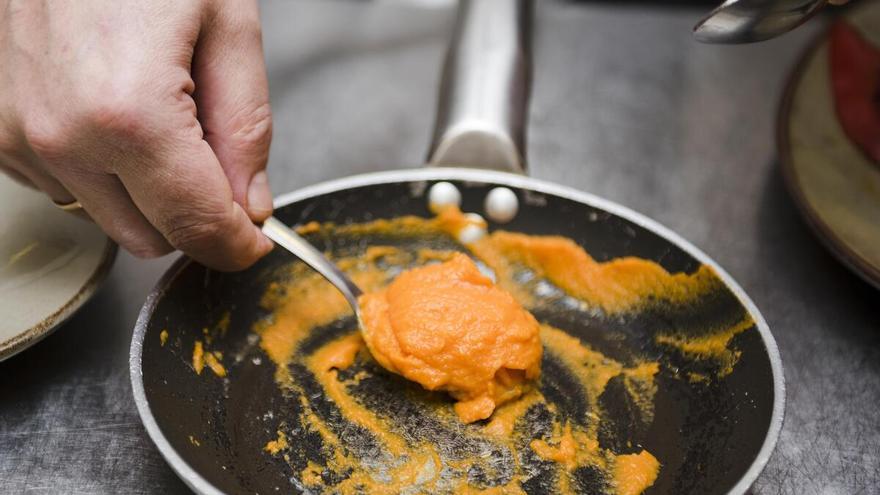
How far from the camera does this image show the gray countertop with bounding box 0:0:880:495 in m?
1.02

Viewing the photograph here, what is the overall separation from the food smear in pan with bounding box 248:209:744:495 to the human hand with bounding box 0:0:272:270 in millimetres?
191

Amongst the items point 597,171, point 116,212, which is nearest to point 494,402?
point 116,212

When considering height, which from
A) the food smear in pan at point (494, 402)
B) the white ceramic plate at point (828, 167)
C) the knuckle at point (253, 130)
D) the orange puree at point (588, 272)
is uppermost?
the knuckle at point (253, 130)

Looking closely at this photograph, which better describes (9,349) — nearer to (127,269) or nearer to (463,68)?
(127,269)

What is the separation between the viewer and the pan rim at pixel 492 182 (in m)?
0.81

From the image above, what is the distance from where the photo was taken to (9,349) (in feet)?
3.05

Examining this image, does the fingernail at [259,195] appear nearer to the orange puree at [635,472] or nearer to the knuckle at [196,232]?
the knuckle at [196,232]

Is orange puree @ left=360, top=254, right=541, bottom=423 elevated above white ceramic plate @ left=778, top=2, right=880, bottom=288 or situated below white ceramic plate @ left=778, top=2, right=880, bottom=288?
below

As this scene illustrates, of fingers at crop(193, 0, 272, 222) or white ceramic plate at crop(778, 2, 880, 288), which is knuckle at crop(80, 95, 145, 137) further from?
white ceramic plate at crop(778, 2, 880, 288)

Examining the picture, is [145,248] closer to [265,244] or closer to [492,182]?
[265,244]

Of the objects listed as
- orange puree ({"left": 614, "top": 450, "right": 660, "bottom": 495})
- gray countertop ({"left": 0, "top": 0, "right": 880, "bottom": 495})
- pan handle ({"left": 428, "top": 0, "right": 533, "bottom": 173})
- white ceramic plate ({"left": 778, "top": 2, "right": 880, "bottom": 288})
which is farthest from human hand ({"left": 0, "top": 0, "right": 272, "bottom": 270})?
white ceramic plate ({"left": 778, "top": 2, "right": 880, "bottom": 288})

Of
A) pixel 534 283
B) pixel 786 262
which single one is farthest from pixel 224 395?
pixel 786 262

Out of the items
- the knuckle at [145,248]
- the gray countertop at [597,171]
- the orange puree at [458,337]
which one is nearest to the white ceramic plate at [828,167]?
the gray countertop at [597,171]

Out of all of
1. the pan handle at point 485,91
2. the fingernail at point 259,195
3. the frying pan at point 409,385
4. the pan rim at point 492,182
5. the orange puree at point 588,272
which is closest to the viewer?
the pan rim at point 492,182
